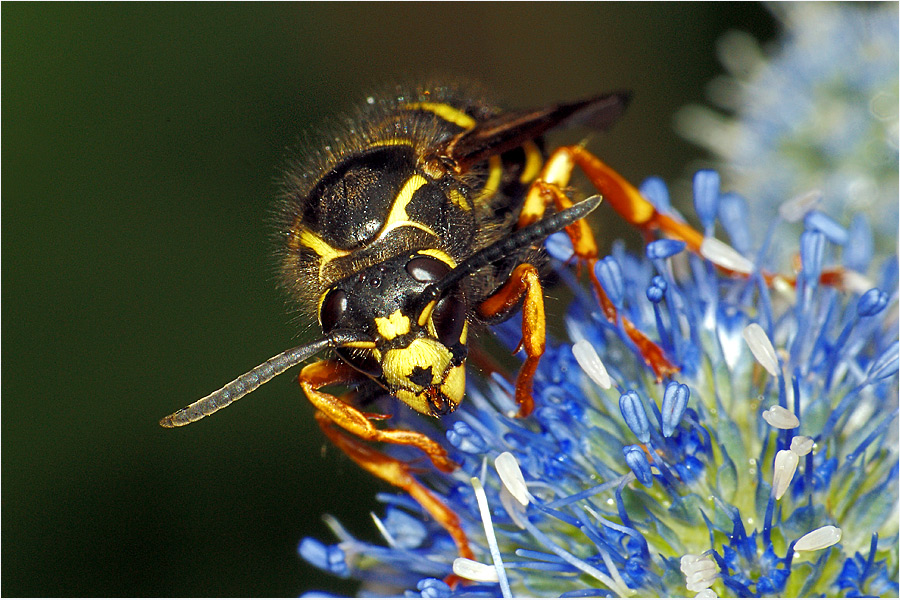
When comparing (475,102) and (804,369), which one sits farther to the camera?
(475,102)

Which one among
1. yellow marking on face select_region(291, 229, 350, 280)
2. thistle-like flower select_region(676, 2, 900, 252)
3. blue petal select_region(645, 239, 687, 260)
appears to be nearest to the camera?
yellow marking on face select_region(291, 229, 350, 280)

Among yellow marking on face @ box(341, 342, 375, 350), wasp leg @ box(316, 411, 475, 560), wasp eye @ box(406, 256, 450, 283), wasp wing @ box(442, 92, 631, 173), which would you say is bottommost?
wasp leg @ box(316, 411, 475, 560)

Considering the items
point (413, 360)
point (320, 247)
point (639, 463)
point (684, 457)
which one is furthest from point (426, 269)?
point (684, 457)

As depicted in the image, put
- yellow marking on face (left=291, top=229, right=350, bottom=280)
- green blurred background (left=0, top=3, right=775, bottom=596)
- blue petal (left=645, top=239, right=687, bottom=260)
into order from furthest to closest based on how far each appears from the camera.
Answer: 1. green blurred background (left=0, top=3, right=775, bottom=596)
2. blue petal (left=645, top=239, right=687, bottom=260)
3. yellow marking on face (left=291, top=229, right=350, bottom=280)

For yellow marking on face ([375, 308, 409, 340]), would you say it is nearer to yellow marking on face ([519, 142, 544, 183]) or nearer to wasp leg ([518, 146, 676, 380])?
wasp leg ([518, 146, 676, 380])

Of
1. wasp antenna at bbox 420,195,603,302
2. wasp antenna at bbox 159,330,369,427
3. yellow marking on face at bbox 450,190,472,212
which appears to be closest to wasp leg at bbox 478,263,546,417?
wasp antenna at bbox 420,195,603,302

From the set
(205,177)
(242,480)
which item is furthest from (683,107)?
(242,480)

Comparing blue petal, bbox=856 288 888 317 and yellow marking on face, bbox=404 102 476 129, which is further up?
yellow marking on face, bbox=404 102 476 129

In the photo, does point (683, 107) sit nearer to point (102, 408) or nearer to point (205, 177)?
point (205, 177)
